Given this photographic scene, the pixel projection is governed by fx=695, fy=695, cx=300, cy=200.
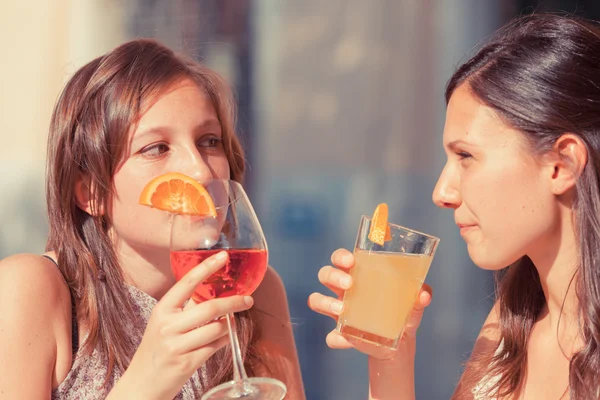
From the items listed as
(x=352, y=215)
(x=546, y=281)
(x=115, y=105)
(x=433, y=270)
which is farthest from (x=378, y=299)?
(x=433, y=270)

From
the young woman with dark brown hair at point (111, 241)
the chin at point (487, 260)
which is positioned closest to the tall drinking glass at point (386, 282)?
the chin at point (487, 260)

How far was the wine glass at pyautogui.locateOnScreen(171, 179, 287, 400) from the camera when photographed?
4.74 ft

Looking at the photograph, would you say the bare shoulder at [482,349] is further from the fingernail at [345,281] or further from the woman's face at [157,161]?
the woman's face at [157,161]

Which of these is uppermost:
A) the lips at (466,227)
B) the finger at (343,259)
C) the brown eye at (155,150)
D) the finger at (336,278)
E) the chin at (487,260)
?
the brown eye at (155,150)

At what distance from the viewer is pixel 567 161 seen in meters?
1.65

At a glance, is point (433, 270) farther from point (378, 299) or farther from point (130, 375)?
point (130, 375)

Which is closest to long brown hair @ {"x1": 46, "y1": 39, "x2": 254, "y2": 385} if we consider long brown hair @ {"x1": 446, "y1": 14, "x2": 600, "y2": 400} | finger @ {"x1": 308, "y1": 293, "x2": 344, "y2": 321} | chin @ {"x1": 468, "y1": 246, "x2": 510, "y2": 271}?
finger @ {"x1": 308, "y1": 293, "x2": 344, "y2": 321}

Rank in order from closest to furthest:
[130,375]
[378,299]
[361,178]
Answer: [130,375]
[378,299]
[361,178]

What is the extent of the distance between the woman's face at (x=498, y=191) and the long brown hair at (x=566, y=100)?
39mm

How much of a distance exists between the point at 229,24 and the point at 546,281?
2.28 metres

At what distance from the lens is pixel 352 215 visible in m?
3.63

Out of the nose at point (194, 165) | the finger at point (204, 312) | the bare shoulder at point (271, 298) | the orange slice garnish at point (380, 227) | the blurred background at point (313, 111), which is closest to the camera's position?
the finger at point (204, 312)

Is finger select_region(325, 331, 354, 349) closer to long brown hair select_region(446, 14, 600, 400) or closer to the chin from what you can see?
the chin

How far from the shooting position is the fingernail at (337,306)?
168cm
